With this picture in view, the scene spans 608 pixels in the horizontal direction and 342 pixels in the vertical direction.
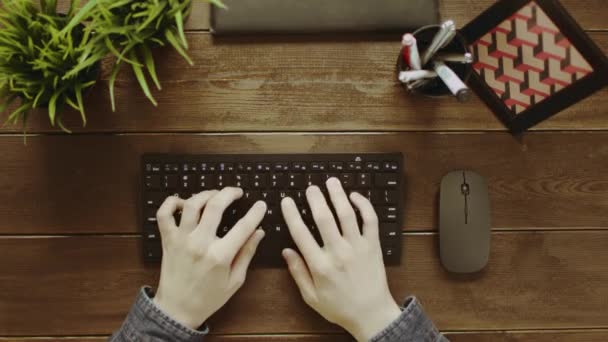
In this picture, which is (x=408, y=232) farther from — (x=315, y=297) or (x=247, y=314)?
(x=247, y=314)

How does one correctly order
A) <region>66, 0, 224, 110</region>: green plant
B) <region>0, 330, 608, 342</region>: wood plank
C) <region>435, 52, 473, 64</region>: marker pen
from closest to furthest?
<region>66, 0, 224, 110</region>: green plant, <region>435, 52, 473, 64</region>: marker pen, <region>0, 330, 608, 342</region>: wood plank

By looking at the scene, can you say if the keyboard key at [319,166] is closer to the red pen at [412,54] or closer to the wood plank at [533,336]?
the red pen at [412,54]

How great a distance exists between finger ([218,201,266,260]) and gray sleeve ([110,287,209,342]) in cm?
13

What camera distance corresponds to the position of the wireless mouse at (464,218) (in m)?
0.85

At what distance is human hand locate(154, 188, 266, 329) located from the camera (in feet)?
2.65

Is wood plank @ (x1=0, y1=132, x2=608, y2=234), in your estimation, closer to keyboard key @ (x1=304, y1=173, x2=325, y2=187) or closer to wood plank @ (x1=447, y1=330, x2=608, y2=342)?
keyboard key @ (x1=304, y1=173, x2=325, y2=187)

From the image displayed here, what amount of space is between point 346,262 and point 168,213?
11.0 inches

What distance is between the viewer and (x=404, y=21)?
0.84 m

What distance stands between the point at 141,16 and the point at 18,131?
323 millimetres

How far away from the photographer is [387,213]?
847 millimetres

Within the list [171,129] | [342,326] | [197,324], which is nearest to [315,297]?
[342,326]

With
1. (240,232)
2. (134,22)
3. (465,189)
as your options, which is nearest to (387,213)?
(465,189)

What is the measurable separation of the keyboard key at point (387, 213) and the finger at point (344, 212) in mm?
45

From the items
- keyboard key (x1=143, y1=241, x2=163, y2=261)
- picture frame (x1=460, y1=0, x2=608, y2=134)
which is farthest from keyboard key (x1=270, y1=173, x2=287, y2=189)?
picture frame (x1=460, y1=0, x2=608, y2=134)
